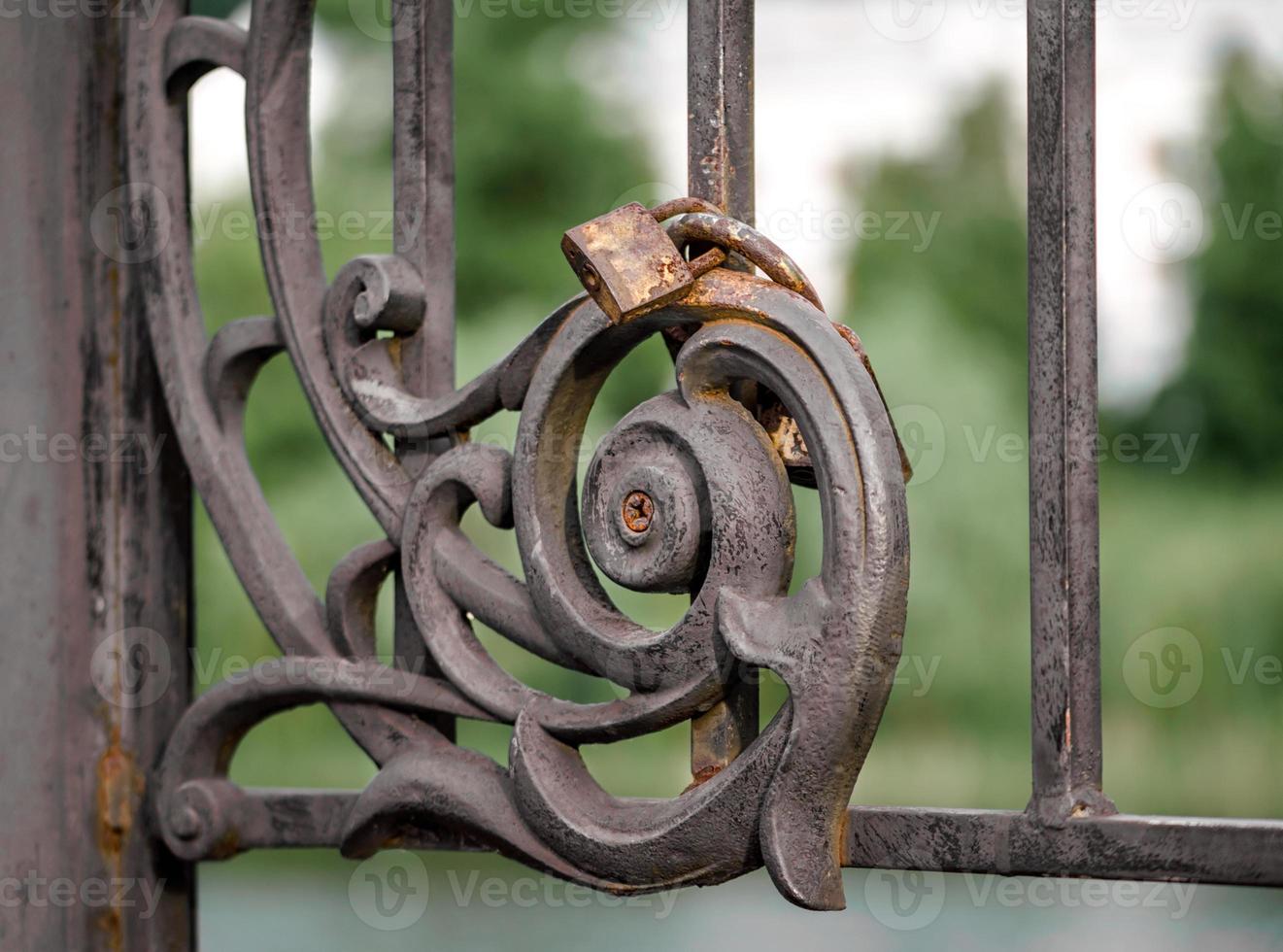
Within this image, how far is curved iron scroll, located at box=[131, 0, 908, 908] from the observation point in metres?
0.51

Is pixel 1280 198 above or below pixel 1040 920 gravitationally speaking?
above

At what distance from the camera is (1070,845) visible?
0.52 m

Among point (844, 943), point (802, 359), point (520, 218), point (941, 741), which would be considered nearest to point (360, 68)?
point (520, 218)

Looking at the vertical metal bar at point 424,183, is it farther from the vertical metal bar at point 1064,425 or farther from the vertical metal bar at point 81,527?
the vertical metal bar at point 1064,425

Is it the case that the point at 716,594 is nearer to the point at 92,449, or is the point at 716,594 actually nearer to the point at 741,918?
the point at 92,449

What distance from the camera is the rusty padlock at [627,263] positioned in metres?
0.55

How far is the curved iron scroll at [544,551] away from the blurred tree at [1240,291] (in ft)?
5.69

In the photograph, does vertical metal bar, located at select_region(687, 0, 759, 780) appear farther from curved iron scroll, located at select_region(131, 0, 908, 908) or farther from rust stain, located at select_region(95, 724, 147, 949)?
rust stain, located at select_region(95, 724, 147, 949)

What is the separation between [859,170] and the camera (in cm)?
236

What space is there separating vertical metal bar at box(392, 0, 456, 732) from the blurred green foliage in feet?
4.60

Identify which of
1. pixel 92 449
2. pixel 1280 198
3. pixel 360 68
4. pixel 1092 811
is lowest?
pixel 1092 811

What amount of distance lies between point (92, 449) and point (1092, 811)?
51 cm

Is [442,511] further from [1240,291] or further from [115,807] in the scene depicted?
[1240,291]

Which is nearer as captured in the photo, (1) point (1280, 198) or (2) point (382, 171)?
(1) point (1280, 198)
